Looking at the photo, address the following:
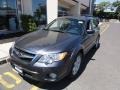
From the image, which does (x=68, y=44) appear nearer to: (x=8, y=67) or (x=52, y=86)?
(x=52, y=86)

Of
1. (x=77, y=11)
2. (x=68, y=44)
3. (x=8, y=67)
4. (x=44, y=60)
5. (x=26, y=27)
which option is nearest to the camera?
(x=44, y=60)

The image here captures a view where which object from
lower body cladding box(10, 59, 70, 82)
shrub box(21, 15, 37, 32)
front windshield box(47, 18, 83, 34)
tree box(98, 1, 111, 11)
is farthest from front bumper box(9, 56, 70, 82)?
tree box(98, 1, 111, 11)

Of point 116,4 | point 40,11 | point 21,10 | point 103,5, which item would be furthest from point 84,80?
point 116,4

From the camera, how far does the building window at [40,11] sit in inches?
467

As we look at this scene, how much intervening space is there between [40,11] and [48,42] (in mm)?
8873

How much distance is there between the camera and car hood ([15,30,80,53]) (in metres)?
3.79

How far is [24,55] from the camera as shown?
376 cm

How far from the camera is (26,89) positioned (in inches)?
151

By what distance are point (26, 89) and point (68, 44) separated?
5.06 ft

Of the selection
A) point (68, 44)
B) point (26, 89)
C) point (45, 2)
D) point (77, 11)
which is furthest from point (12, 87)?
point (77, 11)

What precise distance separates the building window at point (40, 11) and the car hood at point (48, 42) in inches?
287

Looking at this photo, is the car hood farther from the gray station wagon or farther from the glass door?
the glass door

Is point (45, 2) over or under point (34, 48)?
over

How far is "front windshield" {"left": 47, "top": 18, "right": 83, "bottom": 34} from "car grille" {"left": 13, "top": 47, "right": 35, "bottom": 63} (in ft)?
5.90
